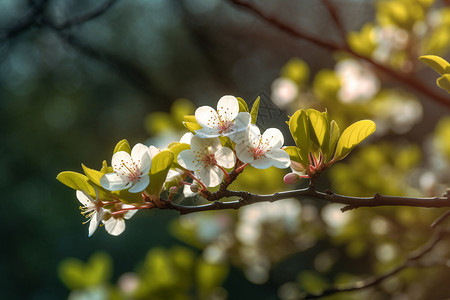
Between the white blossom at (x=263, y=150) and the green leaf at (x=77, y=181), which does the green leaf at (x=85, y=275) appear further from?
the white blossom at (x=263, y=150)

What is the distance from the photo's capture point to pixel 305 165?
0.57 meters

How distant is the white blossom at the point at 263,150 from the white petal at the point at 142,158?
11 cm

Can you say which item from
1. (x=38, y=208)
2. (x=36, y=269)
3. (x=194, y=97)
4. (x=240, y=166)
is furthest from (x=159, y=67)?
(x=240, y=166)

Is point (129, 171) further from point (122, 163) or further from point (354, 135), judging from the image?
point (354, 135)

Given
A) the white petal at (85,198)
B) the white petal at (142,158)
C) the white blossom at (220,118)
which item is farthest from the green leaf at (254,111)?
the white petal at (85,198)

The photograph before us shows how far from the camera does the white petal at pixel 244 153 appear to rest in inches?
21.4

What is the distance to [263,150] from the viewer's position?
56 cm

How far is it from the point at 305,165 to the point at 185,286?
38.2 inches

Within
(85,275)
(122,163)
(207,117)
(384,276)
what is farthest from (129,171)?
(85,275)

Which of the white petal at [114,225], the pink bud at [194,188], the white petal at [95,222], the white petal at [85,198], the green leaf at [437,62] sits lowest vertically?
the white petal at [114,225]

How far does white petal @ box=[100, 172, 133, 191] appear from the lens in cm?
55

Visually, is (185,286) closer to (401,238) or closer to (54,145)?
(401,238)

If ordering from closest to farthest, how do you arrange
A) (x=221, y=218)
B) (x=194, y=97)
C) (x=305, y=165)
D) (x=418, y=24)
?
1. (x=305, y=165)
2. (x=418, y=24)
3. (x=221, y=218)
4. (x=194, y=97)

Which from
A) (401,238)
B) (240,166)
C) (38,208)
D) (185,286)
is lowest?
(38,208)
